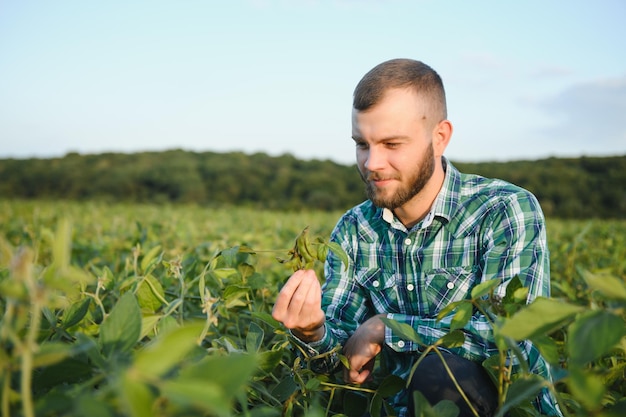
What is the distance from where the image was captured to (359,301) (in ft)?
5.59

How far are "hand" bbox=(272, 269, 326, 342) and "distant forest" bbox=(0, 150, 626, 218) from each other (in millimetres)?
13257

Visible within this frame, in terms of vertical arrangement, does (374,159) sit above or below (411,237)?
above

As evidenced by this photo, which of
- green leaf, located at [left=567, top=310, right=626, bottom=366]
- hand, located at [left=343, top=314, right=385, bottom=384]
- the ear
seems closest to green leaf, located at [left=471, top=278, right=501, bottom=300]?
green leaf, located at [left=567, top=310, right=626, bottom=366]

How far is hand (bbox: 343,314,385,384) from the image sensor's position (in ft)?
4.11

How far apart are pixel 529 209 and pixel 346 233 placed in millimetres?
614

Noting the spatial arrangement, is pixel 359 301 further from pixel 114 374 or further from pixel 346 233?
pixel 114 374

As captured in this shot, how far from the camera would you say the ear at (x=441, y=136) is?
68.9 inches

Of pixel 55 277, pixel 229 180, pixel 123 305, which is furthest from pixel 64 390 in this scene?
pixel 229 180

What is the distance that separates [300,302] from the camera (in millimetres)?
1123

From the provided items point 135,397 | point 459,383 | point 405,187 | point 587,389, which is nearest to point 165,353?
point 135,397

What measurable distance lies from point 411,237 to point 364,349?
1.60 ft

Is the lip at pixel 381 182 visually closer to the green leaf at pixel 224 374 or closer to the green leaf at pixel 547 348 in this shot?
the green leaf at pixel 547 348

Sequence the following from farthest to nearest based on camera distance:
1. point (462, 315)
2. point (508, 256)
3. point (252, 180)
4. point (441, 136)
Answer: point (252, 180)
point (441, 136)
point (508, 256)
point (462, 315)

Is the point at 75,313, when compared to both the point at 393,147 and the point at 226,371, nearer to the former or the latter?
the point at 226,371
